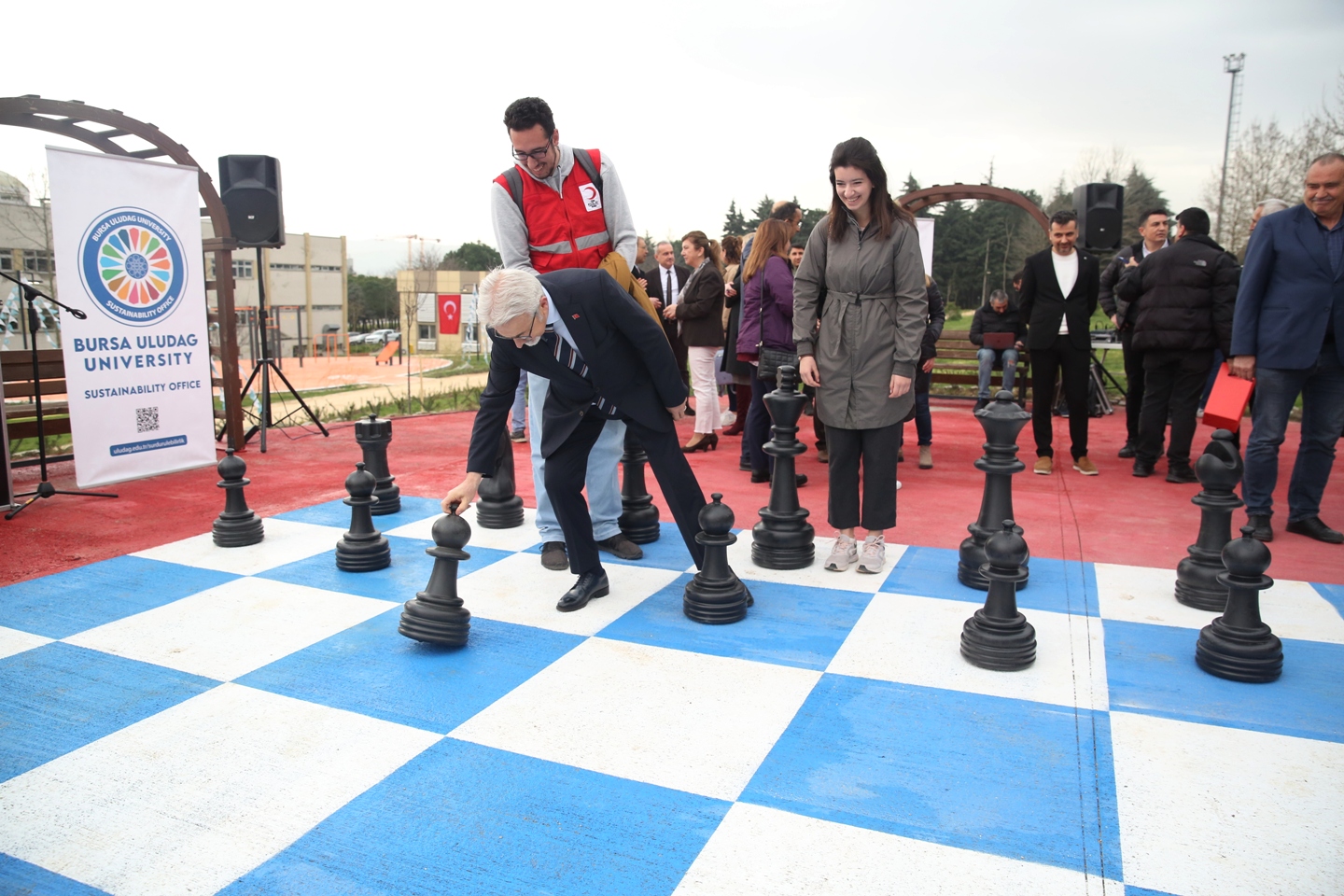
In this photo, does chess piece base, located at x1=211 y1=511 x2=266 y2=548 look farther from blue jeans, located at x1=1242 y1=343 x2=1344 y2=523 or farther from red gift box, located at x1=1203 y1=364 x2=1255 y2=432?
red gift box, located at x1=1203 y1=364 x2=1255 y2=432

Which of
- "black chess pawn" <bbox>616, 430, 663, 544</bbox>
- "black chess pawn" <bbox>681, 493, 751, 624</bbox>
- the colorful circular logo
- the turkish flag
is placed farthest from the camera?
the turkish flag

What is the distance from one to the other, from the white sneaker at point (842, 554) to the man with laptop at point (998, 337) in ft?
20.8

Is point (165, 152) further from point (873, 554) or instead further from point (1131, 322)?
point (1131, 322)

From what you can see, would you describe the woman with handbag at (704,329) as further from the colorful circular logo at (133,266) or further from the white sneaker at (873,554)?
the colorful circular logo at (133,266)

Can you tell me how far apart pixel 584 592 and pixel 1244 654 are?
2269mm

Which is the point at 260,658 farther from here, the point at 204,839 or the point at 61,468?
the point at 61,468

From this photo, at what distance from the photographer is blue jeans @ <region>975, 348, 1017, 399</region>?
945 cm

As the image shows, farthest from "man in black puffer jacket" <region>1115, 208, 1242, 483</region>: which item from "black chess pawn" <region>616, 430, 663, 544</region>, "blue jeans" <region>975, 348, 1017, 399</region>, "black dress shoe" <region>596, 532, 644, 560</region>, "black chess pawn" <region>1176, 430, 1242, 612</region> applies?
"black dress shoe" <region>596, 532, 644, 560</region>

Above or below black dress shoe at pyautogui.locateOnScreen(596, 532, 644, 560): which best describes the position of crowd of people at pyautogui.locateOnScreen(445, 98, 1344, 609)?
above

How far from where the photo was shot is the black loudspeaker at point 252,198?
725 centimetres

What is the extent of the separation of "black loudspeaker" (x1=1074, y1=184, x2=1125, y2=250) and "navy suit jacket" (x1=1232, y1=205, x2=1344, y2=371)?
575 cm

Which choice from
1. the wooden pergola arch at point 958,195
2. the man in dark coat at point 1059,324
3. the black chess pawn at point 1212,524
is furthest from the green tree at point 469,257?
→ the black chess pawn at point 1212,524

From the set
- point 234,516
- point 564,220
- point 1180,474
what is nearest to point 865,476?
point 564,220

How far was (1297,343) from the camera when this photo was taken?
417 centimetres
